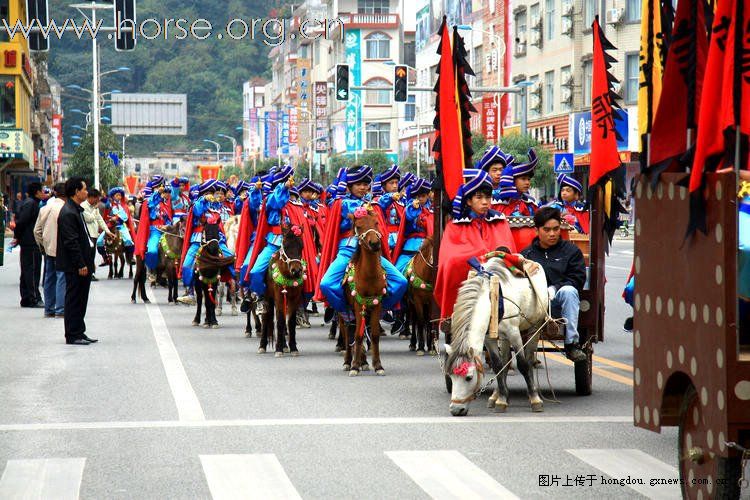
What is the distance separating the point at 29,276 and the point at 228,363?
32.3ft

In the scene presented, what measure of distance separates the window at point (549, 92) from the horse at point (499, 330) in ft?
159

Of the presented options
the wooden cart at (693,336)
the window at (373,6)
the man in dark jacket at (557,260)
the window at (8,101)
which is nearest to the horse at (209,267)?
the man in dark jacket at (557,260)

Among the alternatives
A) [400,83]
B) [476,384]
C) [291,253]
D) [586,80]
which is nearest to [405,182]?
[291,253]

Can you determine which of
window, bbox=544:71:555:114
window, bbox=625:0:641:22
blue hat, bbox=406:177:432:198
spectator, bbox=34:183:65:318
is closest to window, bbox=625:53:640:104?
window, bbox=625:0:641:22

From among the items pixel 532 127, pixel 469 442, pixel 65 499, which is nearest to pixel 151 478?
pixel 65 499

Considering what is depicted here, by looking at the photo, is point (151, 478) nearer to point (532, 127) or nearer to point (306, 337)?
point (306, 337)

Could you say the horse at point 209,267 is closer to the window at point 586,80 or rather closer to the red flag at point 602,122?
the red flag at point 602,122

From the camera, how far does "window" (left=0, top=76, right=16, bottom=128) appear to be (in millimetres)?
69125

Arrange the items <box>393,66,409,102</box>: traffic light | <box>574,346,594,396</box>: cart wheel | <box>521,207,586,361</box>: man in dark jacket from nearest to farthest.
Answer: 1. <box>521,207,586,361</box>: man in dark jacket
2. <box>574,346,594,396</box>: cart wheel
3. <box>393,66,409,102</box>: traffic light

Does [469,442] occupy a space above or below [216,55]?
below

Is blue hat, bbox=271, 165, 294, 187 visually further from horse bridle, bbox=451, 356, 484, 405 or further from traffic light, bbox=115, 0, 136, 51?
traffic light, bbox=115, 0, 136, 51

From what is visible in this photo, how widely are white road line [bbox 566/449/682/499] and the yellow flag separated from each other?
2.07m

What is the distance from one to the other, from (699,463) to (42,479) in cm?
401

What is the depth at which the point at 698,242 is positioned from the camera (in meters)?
6.53
